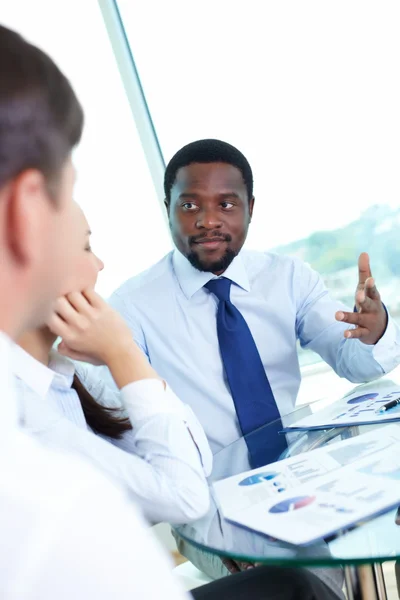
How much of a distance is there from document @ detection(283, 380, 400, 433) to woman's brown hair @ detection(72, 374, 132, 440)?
44 centimetres

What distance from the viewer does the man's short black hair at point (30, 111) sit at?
1.76 ft

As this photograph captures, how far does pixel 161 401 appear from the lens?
1318 mm

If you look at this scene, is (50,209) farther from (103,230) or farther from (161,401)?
(103,230)

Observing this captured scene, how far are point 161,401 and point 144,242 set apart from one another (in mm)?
2729

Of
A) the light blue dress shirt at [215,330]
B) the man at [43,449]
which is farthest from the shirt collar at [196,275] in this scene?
the man at [43,449]

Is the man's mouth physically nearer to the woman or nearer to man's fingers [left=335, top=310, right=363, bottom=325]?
man's fingers [left=335, top=310, right=363, bottom=325]

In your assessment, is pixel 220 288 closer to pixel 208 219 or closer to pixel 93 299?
pixel 208 219

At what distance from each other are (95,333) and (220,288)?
90cm

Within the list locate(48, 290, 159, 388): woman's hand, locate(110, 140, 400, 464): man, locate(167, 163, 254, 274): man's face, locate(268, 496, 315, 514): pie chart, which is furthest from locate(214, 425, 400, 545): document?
locate(167, 163, 254, 274): man's face

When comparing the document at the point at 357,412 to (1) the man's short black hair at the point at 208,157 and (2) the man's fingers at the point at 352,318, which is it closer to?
(2) the man's fingers at the point at 352,318

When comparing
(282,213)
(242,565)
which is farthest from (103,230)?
(242,565)

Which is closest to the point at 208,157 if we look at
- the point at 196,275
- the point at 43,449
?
the point at 196,275

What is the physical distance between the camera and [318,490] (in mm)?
1167

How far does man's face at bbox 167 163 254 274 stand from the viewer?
2.27m
